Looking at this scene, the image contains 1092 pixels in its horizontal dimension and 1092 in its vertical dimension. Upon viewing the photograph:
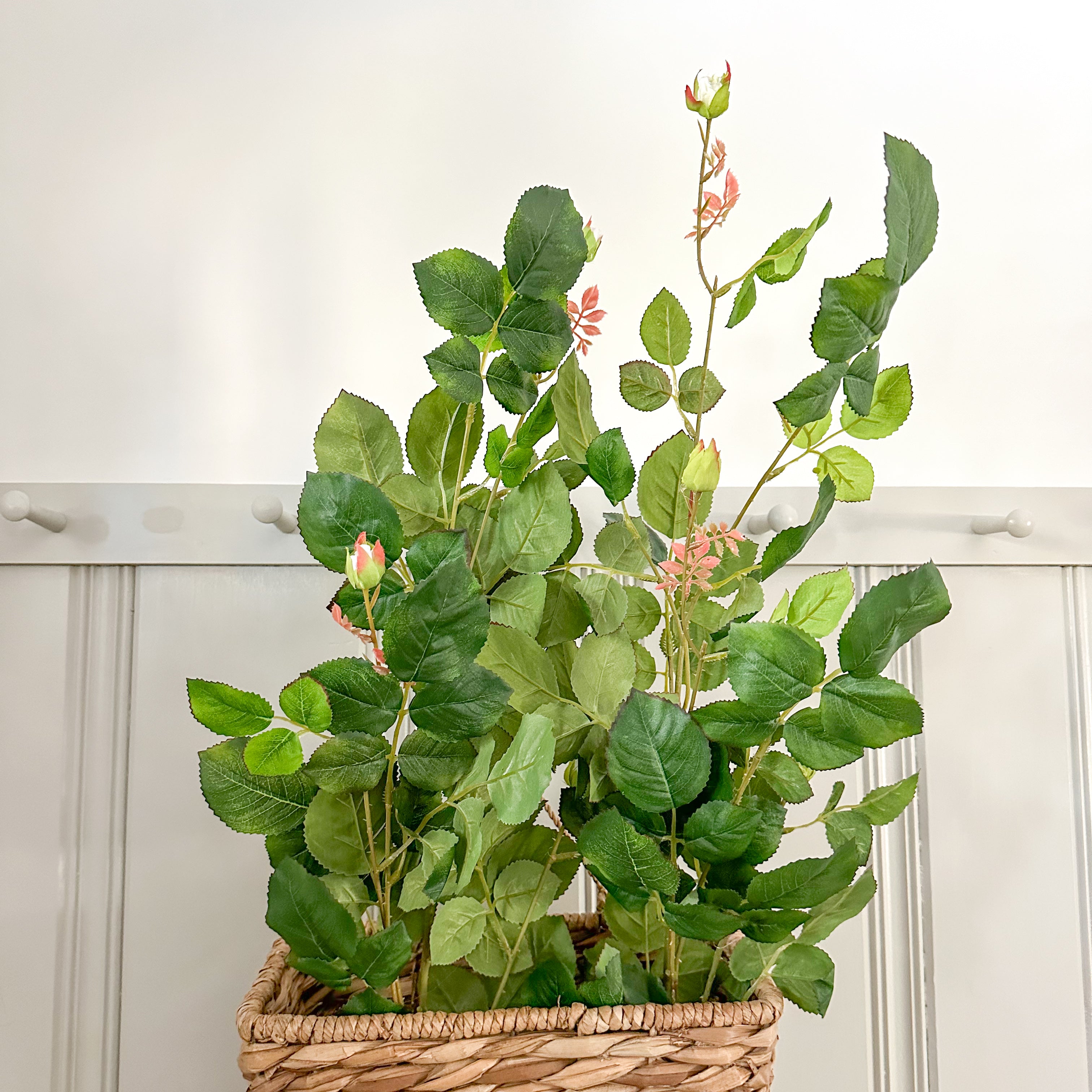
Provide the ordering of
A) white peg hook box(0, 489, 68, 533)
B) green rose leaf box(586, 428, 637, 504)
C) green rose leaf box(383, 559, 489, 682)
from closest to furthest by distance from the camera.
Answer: green rose leaf box(383, 559, 489, 682) < green rose leaf box(586, 428, 637, 504) < white peg hook box(0, 489, 68, 533)

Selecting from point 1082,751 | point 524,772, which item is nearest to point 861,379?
point 524,772

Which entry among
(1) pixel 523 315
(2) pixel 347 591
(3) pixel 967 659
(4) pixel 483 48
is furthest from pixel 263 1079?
(4) pixel 483 48

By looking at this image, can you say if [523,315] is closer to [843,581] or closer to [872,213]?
[843,581]

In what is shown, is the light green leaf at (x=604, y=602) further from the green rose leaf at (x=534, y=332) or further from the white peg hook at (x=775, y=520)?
the white peg hook at (x=775, y=520)

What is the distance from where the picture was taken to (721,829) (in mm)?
378

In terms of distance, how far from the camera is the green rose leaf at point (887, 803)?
485mm

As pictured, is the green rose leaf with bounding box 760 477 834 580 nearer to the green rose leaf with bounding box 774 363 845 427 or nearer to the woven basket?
the green rose leaf with bounding box 774 363 845 427

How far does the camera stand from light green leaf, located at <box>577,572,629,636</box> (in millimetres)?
472

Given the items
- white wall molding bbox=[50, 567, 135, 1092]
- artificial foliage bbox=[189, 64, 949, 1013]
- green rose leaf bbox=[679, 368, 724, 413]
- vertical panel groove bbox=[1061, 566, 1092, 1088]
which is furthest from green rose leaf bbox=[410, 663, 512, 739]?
vertical panel groove bbox=[1061, 566, 1092, 1088]

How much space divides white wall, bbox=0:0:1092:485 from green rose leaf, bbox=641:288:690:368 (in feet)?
0.93

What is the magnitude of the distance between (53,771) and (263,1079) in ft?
1.49

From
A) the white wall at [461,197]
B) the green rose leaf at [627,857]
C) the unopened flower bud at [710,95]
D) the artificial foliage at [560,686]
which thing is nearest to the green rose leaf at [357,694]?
the artificial foliage at [560,686]

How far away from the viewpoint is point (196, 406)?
777 millimetres

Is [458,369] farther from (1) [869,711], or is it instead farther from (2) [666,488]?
(1) [869,711]
